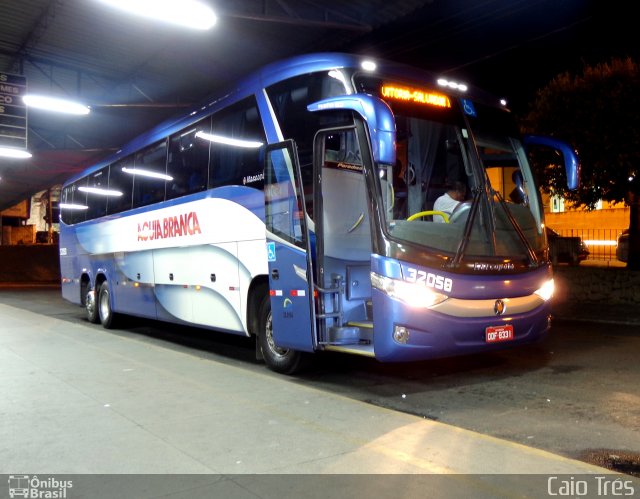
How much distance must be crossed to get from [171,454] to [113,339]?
7219mm

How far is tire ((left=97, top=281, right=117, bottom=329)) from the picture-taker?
46.1 feet

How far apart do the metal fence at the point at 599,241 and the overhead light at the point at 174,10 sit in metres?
22.1

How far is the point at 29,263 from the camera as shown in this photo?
36.0m

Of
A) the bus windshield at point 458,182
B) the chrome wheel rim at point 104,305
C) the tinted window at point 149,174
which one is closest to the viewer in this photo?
the bus windshield at point 458,182

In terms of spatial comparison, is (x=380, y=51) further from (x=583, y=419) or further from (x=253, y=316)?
(x=583, y=419)

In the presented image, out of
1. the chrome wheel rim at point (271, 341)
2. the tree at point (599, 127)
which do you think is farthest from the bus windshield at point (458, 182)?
the tree at point (599, 127)

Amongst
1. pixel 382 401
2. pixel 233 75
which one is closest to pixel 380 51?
pixel 233 75

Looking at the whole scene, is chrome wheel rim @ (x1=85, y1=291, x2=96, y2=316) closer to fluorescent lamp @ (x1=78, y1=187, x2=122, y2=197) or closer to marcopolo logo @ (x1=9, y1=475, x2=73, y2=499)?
fluorescent lamp @ (x1=78, y1=187, x2=122, y2=197)

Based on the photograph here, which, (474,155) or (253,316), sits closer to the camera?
(474,155)

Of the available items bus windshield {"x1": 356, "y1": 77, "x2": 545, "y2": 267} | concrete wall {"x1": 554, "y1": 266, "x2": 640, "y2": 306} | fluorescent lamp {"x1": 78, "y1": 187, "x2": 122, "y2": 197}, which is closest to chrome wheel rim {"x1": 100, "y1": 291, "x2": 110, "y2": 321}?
fluorescent lamp {"x1": 78, "y1": 187, "x2": 122, "y2": 197}

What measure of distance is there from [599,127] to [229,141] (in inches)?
368

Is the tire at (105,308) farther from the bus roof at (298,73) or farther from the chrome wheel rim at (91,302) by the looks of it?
the bus roof at (298,73)

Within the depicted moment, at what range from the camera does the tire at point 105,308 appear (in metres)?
14.1

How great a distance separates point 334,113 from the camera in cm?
691
